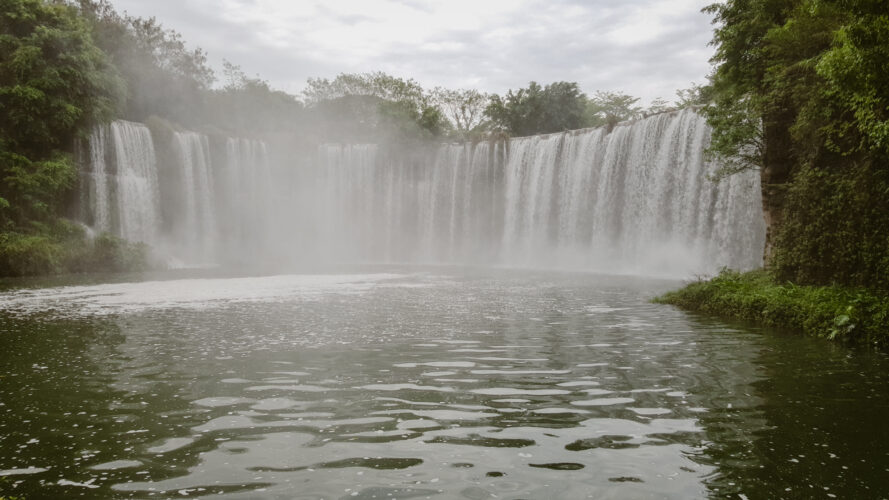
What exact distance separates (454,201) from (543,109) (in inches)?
765

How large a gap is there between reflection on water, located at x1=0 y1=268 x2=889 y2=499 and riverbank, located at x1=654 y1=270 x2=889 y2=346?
1032mm

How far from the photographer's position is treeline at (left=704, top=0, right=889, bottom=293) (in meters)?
11.6

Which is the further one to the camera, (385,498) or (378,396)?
(378,396)

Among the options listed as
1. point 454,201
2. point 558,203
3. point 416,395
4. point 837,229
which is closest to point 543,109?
point 454,201

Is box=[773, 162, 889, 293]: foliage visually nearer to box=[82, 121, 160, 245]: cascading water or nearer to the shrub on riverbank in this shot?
the shrub on riverbank

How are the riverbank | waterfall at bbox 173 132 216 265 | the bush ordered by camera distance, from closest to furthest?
the riverbank
the bush
waterfall at bbox 173 132 216 265

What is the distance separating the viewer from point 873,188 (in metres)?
13.9

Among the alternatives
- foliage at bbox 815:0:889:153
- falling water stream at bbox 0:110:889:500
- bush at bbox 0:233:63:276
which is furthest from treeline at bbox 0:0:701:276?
foliage at bbox 815:0:889:153

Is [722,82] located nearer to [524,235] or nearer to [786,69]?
[786,69]

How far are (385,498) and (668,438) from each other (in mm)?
3015

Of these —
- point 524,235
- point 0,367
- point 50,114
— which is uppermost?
point 50,114

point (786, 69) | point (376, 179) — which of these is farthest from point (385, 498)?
point (376, 179)

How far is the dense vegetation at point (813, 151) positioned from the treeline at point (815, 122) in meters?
0.03

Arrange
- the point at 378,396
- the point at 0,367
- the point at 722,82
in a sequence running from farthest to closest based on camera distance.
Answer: the point at 722,82
the point at 0,367
the point at 378,396
